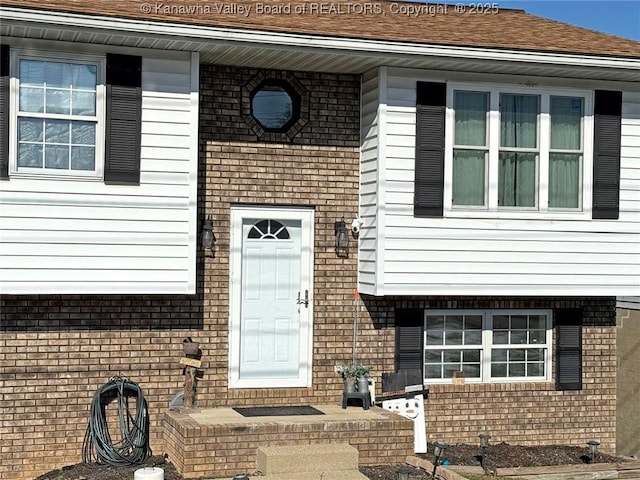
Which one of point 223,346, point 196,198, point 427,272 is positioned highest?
point 196,198

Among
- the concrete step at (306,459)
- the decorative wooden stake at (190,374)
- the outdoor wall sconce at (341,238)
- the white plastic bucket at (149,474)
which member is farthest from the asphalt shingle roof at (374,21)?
the white plastic bucket at (149,474)

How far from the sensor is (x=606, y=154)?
12.7m

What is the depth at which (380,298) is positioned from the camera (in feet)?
41.4

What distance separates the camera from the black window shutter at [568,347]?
13.2 metres

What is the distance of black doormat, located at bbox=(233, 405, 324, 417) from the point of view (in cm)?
1155

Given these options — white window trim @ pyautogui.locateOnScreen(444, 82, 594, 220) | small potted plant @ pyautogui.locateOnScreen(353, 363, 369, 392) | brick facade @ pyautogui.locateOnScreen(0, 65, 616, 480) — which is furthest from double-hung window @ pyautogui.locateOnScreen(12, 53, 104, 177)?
white window trim @ pyautogui.locateOnScreen(444, 82, 594, 220)

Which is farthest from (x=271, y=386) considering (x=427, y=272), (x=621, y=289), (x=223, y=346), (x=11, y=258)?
(x=621, y=289)

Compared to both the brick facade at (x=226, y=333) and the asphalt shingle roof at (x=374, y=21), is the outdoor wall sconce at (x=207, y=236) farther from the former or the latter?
the asphalt shingle roof at (x=374, y=21)

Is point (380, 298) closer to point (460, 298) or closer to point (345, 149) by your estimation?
point (460, 298)

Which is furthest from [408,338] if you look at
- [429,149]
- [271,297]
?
[429,149]

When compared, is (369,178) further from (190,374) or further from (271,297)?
(190,374)

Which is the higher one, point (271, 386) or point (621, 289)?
point (621, 289)

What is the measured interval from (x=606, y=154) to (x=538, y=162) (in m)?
0.91

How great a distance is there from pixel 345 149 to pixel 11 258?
4.22 m
